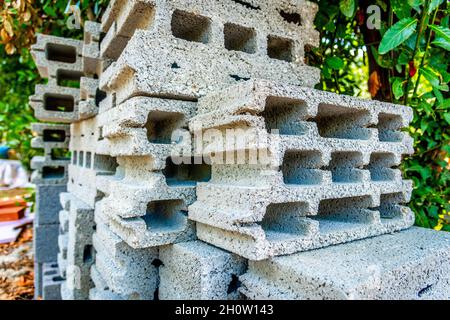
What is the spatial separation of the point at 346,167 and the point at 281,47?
759 millimetres

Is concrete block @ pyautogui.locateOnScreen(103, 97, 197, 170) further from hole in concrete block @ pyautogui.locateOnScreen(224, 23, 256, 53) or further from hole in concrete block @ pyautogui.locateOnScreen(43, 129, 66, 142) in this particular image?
hole in concrete block @ pyautogui.locateOnScreen(43, 129, 66, 142)

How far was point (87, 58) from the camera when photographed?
2281 millimetres

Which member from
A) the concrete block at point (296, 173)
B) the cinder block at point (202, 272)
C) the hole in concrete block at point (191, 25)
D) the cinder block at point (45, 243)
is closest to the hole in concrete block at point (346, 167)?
the concrete block at point (296, 173)

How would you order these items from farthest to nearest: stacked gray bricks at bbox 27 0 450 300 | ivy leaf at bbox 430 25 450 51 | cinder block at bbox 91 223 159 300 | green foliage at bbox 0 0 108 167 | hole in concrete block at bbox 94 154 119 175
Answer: green foliage at bbox 0 0 108 167 < hole in concrete block at bbox 94 154 119 175 < ivy leaf at bbox 430 25 450 51 < cinder block at bbox 91 223 159 300 < stacked gray bricks at bbox 27 0 450 300

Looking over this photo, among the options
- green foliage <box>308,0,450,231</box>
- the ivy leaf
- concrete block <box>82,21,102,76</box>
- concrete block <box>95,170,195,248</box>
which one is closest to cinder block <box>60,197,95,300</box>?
concrete block <box>95,170,195,248</box>

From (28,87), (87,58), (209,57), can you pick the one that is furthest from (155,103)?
(28,87)

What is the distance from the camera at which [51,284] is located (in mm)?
2705

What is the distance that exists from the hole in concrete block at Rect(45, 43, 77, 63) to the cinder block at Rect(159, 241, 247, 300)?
214cm

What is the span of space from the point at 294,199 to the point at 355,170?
42 centimetres

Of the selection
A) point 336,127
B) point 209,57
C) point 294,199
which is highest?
point 209,57

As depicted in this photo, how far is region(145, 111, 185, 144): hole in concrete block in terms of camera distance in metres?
1.45

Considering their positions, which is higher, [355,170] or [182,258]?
[355,170]

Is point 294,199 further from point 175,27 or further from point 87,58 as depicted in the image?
point 87,58

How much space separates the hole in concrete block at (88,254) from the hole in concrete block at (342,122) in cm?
157
